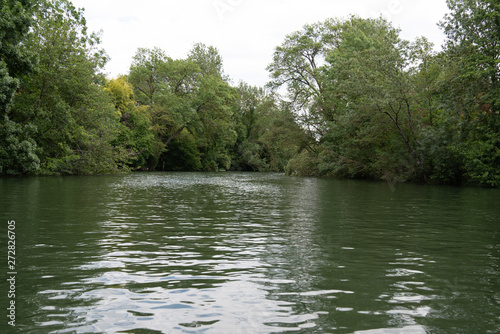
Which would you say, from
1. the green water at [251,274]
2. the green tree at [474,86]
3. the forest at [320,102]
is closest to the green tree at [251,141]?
the forest at [320,102]

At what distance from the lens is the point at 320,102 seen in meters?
57.5

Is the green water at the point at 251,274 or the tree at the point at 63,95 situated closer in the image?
the green water at the point at 251,274

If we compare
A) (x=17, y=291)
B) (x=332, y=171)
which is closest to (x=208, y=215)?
(x=17, y=291)

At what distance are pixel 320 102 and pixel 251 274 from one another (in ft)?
169

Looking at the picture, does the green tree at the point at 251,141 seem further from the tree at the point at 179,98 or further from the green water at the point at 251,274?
the green water at the point at 251,274

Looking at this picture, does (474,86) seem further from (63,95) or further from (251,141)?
(251,141)

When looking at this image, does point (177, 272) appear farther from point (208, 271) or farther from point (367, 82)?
point (367, 82)

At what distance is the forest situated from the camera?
109ft

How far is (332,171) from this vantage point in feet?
175

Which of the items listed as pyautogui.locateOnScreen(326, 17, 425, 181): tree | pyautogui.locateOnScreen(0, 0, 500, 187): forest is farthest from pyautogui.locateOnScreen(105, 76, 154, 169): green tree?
pyautogui.locateOnScreen(326, 17, 425, 181): tree

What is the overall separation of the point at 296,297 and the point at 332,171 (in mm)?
47785

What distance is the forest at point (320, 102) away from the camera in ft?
109

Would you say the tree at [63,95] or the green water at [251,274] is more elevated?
the tree at [63,95]

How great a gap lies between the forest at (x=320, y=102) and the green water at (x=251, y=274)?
2177cm
